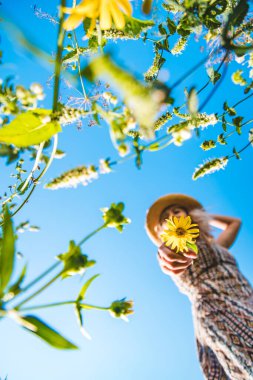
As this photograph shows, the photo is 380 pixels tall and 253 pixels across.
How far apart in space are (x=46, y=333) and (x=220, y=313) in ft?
4.11

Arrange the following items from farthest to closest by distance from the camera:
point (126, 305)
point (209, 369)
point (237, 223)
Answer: point (237, 223)
point (209, 369)
point (126, 305)

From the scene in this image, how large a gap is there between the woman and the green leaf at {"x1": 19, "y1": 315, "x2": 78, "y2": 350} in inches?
27.5

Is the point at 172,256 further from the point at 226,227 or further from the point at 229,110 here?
the point at 226,227

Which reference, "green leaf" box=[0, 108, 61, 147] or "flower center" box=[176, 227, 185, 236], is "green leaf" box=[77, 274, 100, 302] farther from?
"flower center" box=[176, 227, 185, 236]

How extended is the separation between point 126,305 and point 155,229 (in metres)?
1.57

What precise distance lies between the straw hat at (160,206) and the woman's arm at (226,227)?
0.24 m

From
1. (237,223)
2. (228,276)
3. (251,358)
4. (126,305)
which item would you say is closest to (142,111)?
(126,305)

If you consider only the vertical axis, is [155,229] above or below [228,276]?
above

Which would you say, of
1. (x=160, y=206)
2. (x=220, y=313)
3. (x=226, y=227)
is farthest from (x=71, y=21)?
(x=226, y=227)

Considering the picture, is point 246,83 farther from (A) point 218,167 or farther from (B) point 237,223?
(B) point 237,223

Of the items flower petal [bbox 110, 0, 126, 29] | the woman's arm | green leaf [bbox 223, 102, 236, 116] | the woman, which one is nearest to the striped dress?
the woman

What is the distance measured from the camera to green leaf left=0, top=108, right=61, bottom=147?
42 cm

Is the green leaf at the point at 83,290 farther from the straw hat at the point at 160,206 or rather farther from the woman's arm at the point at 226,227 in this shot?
the woman's arm at the point at 226,227

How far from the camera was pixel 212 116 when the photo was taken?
A: 612 millimetres
